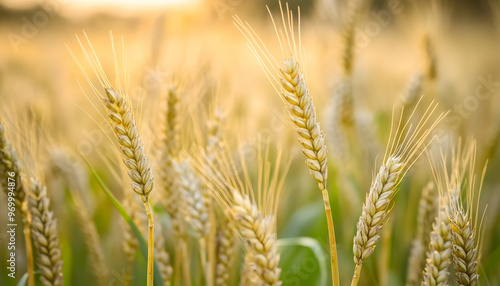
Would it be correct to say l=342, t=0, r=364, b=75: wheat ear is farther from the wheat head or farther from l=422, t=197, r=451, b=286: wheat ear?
the wheat head

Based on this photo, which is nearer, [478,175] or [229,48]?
[478,175]

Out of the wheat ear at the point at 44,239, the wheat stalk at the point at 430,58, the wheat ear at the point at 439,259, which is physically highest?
the wheat stalk at the point at 430,58

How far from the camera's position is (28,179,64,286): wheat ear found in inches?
34.8

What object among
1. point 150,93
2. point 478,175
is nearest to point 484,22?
point 478,175

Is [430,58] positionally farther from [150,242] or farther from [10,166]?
[10,166]

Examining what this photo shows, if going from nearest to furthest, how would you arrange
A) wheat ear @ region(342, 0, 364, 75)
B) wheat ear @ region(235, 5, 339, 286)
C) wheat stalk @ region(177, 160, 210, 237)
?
wheat ear @ region(235, 5, 339, 286)
wheat stalk @ region(177, 160, 210, 237)
wheat ear @ region(342, 0, 364, 75)

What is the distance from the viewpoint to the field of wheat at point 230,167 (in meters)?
0.77

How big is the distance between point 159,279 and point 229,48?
1.86 m

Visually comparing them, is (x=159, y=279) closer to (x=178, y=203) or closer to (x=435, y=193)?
(x=178, y=203)

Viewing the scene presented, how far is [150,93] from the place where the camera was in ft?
5.74

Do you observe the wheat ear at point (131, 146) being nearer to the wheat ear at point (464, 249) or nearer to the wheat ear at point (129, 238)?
the wheat ear at point (129, 238)

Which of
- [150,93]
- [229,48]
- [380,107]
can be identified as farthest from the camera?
[380,107]

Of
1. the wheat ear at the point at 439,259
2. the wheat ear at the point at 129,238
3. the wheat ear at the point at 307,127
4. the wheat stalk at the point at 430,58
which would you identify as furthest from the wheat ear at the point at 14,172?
the wheat stalk at the point at 430,58

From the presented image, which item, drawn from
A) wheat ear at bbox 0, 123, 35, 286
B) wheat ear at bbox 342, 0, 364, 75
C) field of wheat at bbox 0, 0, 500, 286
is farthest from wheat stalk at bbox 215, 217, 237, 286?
wheat ear at bbox 342, 0, 364, 75
